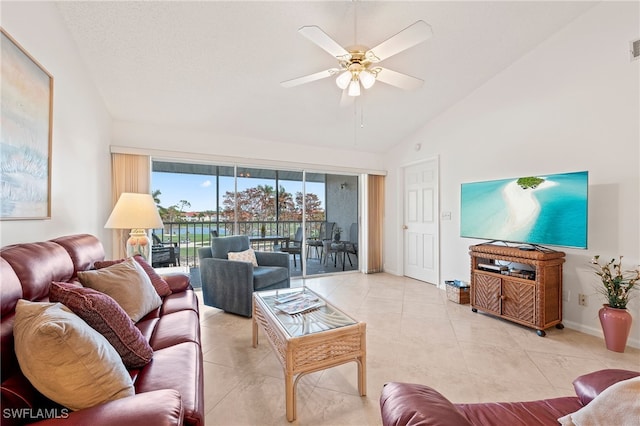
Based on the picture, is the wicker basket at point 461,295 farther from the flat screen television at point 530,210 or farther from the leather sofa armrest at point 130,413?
the leather sofa armrest at point 130,413

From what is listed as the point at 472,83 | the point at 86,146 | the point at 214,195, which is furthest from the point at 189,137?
the point at 472,83

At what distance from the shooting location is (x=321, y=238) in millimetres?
5391

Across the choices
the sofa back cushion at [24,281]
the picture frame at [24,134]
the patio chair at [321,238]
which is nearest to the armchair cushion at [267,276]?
the sofa back cushion at [24,281]

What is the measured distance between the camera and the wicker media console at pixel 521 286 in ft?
8.66

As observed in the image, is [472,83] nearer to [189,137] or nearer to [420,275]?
[420,275]

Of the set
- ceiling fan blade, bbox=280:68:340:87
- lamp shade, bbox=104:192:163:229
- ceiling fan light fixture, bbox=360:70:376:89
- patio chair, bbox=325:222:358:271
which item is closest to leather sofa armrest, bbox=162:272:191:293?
lamp shade, bbox=104:192:163:229

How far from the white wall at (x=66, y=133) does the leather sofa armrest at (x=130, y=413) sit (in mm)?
1251

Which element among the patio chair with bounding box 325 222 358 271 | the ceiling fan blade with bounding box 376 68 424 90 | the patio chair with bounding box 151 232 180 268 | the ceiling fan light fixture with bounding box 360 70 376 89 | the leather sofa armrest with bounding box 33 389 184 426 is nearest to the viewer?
the leather sofa armrest with bounding box 33 389 184 426

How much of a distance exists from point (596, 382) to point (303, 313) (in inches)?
59.7

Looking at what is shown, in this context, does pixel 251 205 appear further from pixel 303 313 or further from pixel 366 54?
pixel 366 54

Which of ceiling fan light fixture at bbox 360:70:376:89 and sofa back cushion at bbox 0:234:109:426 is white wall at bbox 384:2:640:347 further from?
sofa back cushion at bbox 0:234:109:426

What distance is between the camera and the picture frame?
148cm

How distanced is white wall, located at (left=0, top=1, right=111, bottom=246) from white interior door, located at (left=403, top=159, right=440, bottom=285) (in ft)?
14.2

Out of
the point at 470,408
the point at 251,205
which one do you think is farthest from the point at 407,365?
the point at 251,205
